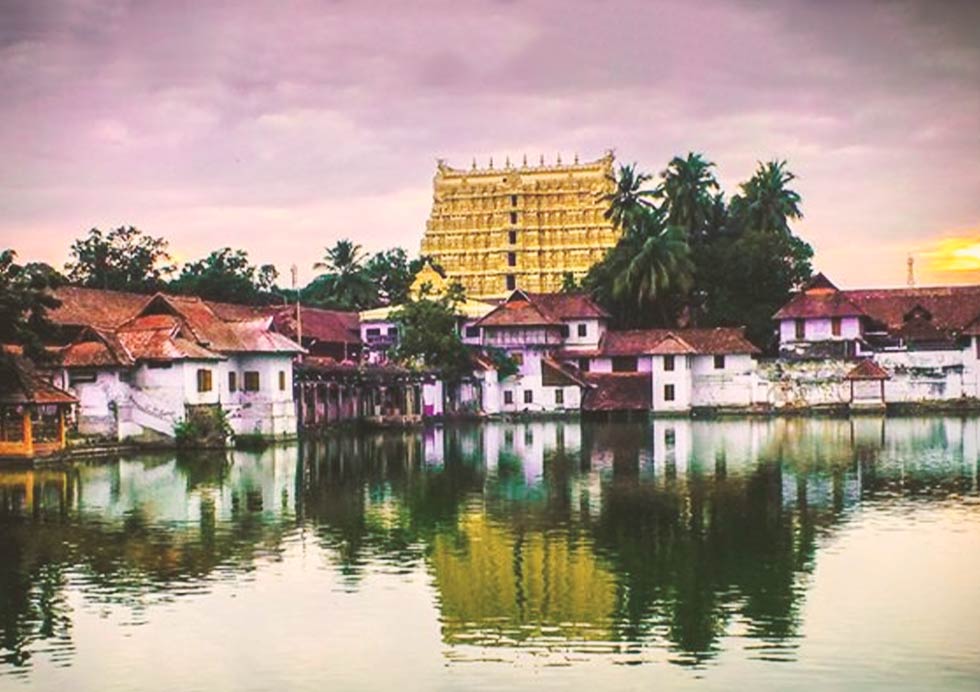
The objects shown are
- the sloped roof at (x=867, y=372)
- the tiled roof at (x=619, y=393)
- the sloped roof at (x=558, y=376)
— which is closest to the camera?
the sloped roof at (x=867, y=372)

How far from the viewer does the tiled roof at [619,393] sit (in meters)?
70.2

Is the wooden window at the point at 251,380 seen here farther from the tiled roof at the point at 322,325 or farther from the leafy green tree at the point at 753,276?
the leafy green tree at the point at 753,276

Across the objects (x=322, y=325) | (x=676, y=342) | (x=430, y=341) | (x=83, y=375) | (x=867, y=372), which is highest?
Answer: (x=322, y=325)

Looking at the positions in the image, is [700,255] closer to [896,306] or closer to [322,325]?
[896,306]

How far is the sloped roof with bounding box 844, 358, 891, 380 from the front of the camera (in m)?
67.2

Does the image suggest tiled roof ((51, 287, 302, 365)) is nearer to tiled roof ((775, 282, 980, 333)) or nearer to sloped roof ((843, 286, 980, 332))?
tiled roof ((775, 282, 980, 333))

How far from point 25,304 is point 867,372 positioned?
43401 mm

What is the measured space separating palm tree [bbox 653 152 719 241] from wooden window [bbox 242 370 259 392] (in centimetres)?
3835

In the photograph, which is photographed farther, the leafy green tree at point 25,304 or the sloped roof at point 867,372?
the sloped roof at point 867,372

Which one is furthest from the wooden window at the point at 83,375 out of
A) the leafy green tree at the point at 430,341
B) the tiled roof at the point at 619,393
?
the tiled roof at the point at 619,393

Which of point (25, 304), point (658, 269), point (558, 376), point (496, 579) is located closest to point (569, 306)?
point (558, 376)

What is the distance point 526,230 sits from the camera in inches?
3784

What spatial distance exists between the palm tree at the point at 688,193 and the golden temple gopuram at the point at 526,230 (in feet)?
38.9

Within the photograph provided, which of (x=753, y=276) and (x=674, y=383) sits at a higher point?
(x=753, y=276)
